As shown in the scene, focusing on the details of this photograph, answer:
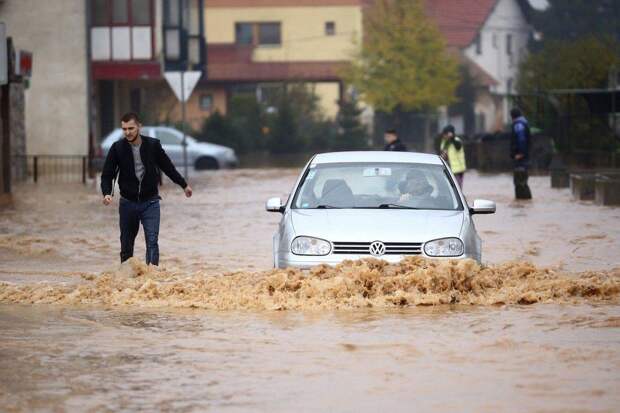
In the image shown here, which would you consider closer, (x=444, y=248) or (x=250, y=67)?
(x=444, y=248)

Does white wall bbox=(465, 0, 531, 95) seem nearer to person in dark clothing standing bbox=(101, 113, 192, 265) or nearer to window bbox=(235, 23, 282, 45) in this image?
window bbox=(235, 23, 282, 45)

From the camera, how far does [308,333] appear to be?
12.4m

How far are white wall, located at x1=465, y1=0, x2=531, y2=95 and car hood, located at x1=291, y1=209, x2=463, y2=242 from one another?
86.2 m

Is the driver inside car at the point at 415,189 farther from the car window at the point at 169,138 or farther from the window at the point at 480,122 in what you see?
the window at the point at 480,122

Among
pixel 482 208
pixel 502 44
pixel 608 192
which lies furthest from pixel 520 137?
pixel 502 44

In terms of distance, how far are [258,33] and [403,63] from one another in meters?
13.4

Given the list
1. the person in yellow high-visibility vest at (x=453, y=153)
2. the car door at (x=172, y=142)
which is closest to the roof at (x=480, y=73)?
the car door at (x=172, y=142)

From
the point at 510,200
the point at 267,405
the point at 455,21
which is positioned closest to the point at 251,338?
the point at 267,405

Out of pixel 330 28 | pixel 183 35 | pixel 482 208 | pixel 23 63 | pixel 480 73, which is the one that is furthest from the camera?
pixel 480 73

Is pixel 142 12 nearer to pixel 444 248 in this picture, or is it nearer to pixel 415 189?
pixel 415 189

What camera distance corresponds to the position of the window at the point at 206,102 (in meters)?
83.3

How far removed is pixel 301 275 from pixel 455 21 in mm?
88070

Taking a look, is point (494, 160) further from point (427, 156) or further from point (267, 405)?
point (267, 405)

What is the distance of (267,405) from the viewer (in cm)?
923
